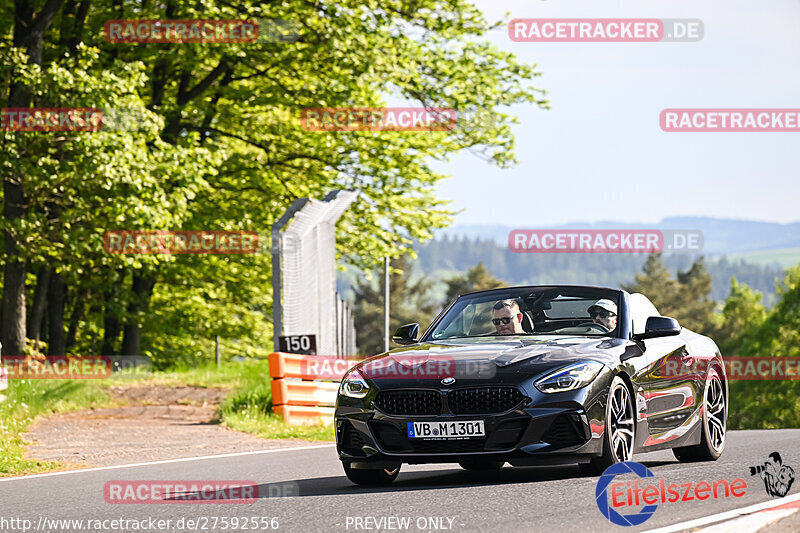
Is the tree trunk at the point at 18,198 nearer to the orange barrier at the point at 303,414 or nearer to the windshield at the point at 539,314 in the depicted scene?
the orange barrier at the point at 303,414

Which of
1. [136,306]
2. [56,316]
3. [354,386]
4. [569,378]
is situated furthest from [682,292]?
[569,378]

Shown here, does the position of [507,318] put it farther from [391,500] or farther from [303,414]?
[303,414]

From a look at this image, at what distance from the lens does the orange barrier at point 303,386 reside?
627 inches

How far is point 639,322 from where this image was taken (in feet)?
31.0

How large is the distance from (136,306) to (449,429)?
2635 cm

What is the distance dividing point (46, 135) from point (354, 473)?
16098mm

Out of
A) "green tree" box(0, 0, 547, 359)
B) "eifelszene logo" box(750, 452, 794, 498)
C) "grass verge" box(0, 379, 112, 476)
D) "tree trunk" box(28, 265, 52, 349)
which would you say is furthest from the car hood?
"tree trunk" box(28, 265, 52, 349)

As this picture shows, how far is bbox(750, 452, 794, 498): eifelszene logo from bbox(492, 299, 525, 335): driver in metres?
2.12

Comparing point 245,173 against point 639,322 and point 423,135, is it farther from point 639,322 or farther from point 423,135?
point 639,322

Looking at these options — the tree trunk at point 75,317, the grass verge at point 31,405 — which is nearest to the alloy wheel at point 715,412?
the grass verge at point 31,405

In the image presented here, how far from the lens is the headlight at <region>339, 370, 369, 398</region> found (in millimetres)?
8188

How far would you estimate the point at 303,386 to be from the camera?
16.4 meters

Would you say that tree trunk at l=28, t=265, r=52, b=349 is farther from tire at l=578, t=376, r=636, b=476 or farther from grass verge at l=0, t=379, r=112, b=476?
tire at l=578, t=376, r=636, b=476

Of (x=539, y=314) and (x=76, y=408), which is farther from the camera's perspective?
(x=76, y=408)
